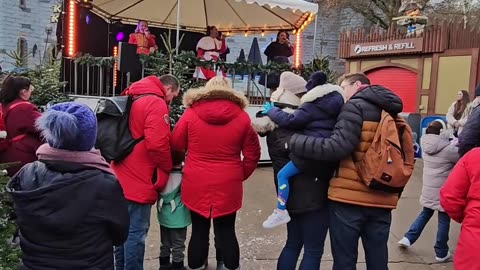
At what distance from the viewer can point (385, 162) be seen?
305cm

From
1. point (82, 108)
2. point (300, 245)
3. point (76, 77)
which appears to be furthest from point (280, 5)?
point (82, 108)

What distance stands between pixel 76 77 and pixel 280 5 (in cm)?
453

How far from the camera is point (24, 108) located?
4309 mm

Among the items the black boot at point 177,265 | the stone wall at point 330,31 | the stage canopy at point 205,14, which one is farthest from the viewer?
the stone wall at point 330,31

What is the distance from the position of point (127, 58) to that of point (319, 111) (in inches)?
231

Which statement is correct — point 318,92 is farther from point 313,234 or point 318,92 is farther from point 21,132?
point 21,132

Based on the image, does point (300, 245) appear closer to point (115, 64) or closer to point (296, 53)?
point (115, 64)

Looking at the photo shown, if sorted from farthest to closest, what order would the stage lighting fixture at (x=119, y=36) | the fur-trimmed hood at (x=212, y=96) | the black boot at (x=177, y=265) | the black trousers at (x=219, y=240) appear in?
1. the stage lighting fixture at (x=119, y=36)
2. the black boot at (x=177, y=265)
3. the black trousers at (x=219, y=240)
4. the fur-trimmed hood at (x=212, y=96)

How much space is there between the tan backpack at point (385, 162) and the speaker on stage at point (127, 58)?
20.1 feet

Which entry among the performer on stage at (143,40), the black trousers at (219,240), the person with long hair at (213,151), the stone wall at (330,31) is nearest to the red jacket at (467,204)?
the person with long hair at (213,151)

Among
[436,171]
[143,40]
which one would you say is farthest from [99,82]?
[436,171]

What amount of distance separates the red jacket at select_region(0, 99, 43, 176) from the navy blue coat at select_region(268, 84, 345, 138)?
2.43 metres

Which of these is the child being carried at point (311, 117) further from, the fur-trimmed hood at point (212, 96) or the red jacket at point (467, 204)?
the red jacket at point (467, 204)

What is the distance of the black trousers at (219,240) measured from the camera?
388cm
